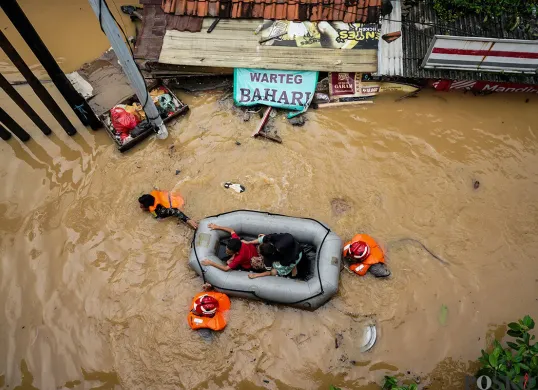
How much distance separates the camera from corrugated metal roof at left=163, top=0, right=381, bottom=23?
788cm

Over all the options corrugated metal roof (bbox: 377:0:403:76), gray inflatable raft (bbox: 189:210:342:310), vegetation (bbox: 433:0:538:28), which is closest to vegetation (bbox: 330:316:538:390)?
gray inflatable raft (bbox: 189:210:342:310)

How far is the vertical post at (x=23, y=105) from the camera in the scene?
23.1 feet

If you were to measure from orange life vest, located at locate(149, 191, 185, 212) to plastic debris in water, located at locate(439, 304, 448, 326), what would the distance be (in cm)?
493

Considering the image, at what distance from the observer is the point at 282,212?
736 centimetres

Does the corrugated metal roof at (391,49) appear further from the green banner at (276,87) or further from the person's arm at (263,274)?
the person's arm at (263,274)

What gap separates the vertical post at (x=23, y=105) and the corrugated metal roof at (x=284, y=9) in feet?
11.1

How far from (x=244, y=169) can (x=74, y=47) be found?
5493 mm

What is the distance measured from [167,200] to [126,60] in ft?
8.21

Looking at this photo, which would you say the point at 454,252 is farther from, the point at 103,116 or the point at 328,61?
the point at 103,116

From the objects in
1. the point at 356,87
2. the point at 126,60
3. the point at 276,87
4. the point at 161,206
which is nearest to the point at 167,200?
the point at 161,206

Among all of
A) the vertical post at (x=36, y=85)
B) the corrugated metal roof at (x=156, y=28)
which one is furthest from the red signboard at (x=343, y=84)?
the vertical post at (x=36, y=85)

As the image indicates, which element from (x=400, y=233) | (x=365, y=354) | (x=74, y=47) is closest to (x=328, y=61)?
(x=400, y=233)

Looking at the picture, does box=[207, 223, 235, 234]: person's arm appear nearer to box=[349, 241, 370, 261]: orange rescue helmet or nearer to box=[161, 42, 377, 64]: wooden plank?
box=[349, 241, 370, 261]: orange rescue helmet

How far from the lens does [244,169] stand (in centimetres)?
786
